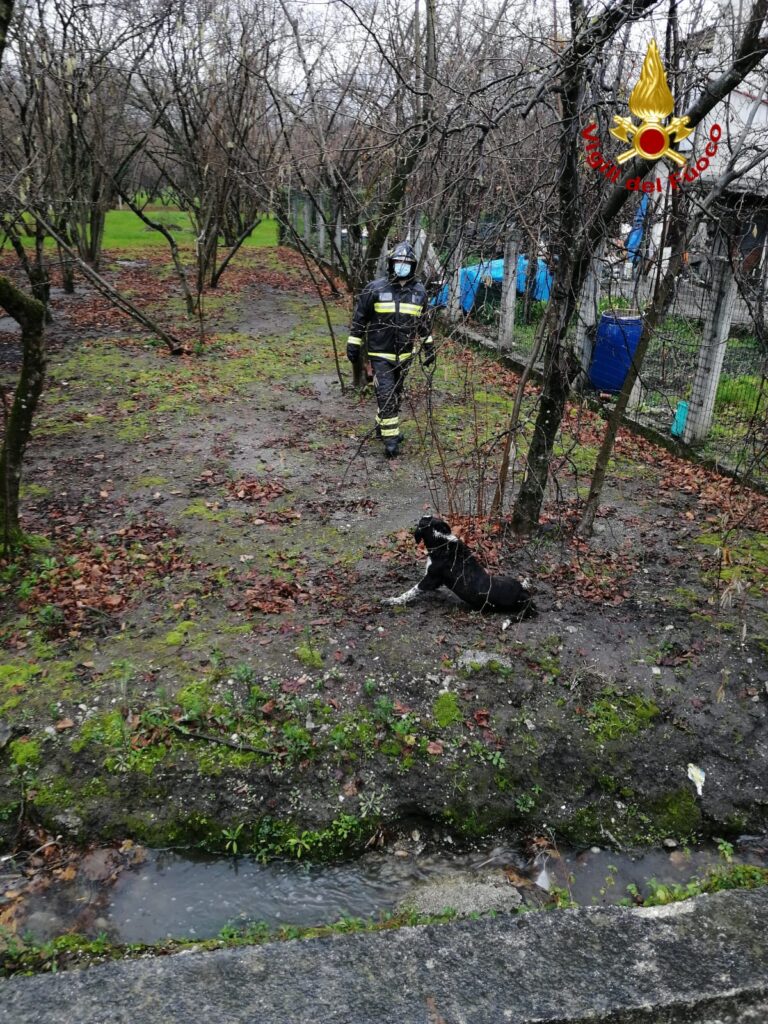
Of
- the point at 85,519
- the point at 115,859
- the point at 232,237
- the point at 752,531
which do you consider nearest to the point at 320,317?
the point at 232,237

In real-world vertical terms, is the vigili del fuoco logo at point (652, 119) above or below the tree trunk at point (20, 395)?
above

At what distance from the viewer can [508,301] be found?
1258 cm

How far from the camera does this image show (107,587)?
233 inches

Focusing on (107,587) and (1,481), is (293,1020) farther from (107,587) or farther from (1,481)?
(1,481)

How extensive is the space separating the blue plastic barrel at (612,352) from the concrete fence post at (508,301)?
185 centimetres

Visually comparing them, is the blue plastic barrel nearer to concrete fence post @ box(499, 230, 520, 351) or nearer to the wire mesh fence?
the wire mesh fence

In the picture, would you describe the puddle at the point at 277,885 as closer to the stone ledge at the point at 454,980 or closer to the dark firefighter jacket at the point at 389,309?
the stone ledge at the point at 454,980

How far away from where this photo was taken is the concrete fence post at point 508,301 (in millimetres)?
11734

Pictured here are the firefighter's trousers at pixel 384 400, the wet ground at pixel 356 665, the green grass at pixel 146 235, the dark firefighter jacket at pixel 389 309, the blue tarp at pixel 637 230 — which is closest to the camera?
the wet ground at pixel 356 665

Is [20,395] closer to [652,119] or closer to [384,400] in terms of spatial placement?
[384,400]

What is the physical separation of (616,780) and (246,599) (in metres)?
2.97

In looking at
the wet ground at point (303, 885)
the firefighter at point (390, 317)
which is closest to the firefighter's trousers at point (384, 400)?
the firefighter at point (390, 317)

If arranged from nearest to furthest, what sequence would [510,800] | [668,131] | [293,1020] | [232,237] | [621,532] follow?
[293,1020]
[668,131]
[510,800]
[621,532]
[232,237]

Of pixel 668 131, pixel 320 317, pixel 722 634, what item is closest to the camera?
pixel 668 131
